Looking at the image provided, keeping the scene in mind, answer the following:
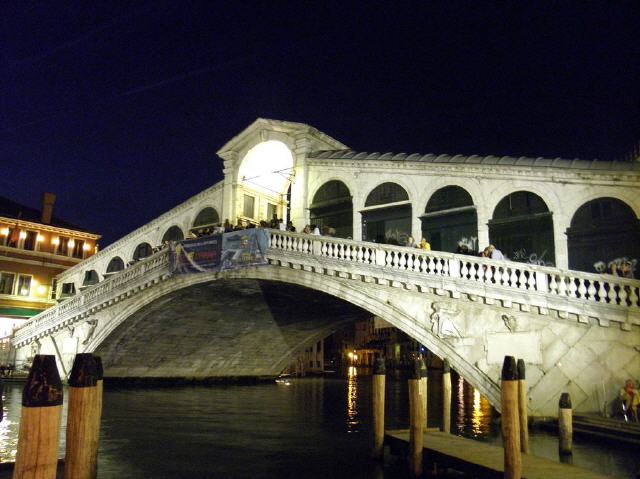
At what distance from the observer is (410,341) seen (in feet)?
202

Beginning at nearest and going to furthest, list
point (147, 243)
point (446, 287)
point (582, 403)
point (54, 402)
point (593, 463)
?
point (54, 402), point (593, 463), point (582, 403), point (446, 287), point (147, 243)

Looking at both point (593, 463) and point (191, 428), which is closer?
point (593, 463)

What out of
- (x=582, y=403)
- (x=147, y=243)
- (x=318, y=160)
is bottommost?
(x=582, y=403)

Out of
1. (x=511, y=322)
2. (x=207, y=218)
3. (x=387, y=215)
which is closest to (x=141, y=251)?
(x=207, y=218)

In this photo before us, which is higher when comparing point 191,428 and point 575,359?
point 575,359

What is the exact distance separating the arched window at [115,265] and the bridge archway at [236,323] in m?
5.10

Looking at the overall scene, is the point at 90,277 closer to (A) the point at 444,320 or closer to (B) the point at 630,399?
(A) the point at 444,320

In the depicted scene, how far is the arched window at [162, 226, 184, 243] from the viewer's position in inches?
955

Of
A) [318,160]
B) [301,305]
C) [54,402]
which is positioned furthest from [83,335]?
[54,402]

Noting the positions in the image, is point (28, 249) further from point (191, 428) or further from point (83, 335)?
point (191, 428)

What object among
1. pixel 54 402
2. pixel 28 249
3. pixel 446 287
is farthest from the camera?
pixel 28 249

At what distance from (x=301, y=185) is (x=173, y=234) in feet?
25.9

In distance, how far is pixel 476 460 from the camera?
6.81m

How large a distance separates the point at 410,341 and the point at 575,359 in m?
51.2
